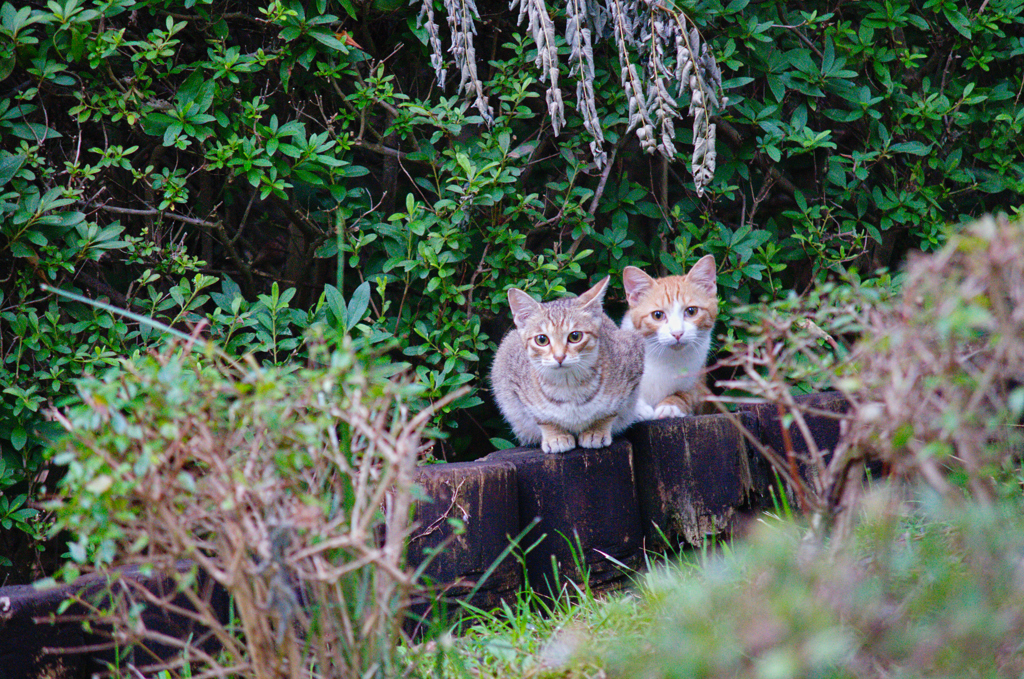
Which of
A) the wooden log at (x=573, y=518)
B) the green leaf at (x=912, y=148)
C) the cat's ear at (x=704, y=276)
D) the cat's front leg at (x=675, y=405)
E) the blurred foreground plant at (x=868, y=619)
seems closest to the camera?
the blurred foreground plant at (x=868, y=619)

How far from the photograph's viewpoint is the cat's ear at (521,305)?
3180 mm

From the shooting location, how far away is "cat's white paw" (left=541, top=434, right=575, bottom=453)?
9.82ft

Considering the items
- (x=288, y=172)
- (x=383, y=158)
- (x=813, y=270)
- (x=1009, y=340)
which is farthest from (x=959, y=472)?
(x=383, y=158)

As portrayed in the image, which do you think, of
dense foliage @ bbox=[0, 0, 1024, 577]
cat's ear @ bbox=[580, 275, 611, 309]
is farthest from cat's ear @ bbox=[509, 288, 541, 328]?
dense foliage @ bbox=[0, 0, 1024, 577]

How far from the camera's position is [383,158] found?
4004 mm

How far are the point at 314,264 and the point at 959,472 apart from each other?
2.84 meters

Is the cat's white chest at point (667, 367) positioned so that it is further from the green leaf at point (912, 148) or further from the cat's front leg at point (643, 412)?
the green leaf at point (912, 148)

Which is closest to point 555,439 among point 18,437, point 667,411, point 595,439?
point 595,439

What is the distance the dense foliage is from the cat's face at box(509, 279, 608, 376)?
1.36ft

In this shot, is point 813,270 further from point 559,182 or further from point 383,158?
point 383,158

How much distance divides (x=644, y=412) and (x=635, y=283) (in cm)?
63

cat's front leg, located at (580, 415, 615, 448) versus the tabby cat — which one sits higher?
the tabby cat

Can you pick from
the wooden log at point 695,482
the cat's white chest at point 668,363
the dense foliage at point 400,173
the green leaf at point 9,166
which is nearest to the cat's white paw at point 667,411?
the cat's white chest at point 668,363

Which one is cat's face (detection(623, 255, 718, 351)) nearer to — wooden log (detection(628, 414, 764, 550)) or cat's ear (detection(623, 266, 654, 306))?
cat's ear (detection(623, 266, 654, 306))
